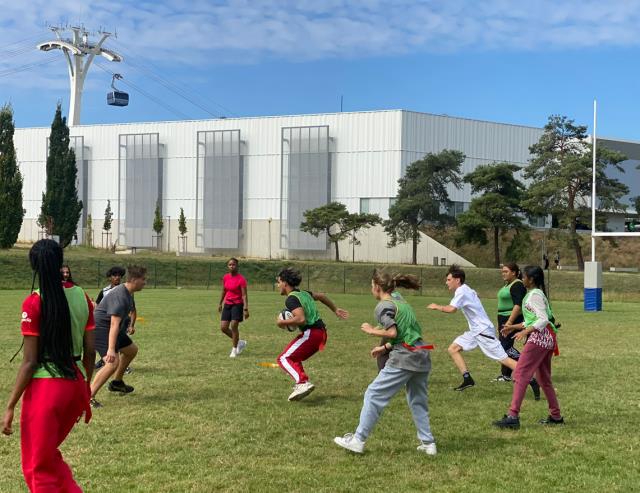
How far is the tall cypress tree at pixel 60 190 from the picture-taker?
6525cm

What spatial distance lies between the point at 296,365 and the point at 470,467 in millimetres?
3258

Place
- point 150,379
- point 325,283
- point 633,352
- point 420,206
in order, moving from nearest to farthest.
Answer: point 150,379 < point 633,352 < point 325,283 < point 420,206

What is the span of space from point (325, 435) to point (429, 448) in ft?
3.89

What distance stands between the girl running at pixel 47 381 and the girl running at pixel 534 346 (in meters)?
5.03

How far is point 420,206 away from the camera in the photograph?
6034 cm

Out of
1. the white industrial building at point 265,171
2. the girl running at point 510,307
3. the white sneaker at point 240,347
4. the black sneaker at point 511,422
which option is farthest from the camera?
the white industrial building at point 265,171

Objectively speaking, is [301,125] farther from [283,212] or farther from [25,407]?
[25,407]

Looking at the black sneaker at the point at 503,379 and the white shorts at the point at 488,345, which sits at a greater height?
the white shorts at the point at 488,345

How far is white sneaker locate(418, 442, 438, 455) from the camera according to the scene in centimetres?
749

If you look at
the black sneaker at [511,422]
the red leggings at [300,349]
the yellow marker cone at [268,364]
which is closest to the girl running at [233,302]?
A: the yellow marker cone at [268,364]

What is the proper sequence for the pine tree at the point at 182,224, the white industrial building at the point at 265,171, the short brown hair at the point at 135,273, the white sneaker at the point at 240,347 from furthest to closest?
the pine tree at the point at 182,224
the white industrial building at the point at 265,171
the white sneaker at the point at 240,347
the short brown hair at the point at 135,273

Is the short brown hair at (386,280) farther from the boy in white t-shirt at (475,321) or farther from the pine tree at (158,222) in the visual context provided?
the pine tree at (158,222)

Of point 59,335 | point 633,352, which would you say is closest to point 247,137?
point 633,352

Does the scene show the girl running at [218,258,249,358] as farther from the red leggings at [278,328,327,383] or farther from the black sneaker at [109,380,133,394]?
the red leggings at [278,328,327,383]
